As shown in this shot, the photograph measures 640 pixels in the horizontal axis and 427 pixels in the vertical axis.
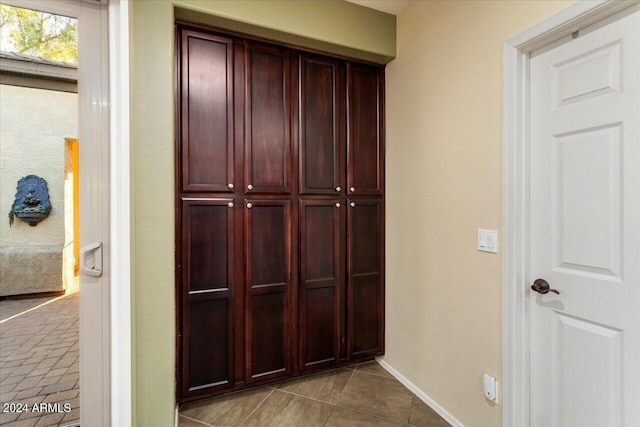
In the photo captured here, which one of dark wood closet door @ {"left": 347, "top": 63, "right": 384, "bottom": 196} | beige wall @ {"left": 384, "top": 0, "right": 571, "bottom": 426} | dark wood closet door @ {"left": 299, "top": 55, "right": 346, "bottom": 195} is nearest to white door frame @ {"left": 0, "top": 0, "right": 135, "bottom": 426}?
dark wood closet door @ {"left": 299, "top": 55, "right": 346, "bottom": 195}

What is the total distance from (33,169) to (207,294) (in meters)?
1.06

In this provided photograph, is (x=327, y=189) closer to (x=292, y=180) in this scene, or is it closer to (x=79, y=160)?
(x=292, y=180)

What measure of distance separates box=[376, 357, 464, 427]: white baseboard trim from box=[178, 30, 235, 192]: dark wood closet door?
1772 mm

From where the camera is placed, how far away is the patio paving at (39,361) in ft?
4.32

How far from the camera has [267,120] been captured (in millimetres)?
2088

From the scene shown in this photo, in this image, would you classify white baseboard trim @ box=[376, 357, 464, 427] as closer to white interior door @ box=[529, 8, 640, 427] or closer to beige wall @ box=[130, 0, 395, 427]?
white interior door @ box=[529, 8, 640, 427]

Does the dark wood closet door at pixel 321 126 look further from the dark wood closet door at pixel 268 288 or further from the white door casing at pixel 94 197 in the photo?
the white door casing at pixel 94 197

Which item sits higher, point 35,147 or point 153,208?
point 35,147

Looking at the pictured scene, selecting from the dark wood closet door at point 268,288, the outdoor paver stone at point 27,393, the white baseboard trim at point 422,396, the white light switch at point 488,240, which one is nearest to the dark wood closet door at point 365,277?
the white baseboard trim at point 422,396

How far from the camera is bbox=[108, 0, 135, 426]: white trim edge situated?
4.69ft

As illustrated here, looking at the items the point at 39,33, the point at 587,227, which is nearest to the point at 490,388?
the point at 587,227

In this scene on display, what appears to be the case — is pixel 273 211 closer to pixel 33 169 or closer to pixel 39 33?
pixel 33 169

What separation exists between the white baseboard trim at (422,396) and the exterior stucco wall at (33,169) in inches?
83.9

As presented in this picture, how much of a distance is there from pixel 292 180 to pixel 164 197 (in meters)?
0.82
